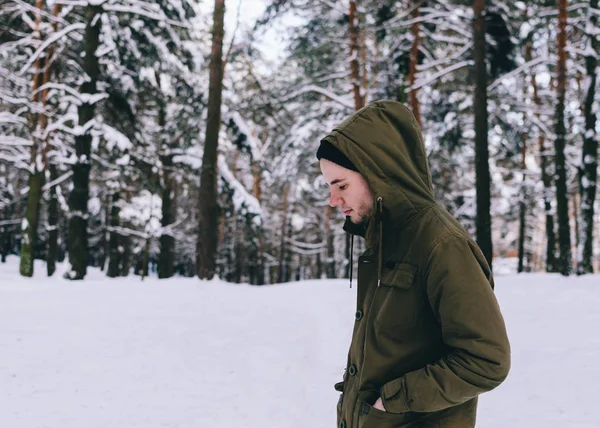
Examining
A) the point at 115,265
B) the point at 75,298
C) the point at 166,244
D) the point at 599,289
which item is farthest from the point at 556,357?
the point at 115,265

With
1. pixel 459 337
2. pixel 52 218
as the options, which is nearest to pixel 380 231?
pixel 459 337

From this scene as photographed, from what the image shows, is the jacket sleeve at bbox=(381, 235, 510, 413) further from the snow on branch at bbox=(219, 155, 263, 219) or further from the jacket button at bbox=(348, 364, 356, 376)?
the snow on branch at bbox=(219, 155, 263, 219)

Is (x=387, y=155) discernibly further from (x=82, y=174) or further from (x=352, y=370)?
(x=82, y=174)

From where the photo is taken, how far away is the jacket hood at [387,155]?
1.60 metres

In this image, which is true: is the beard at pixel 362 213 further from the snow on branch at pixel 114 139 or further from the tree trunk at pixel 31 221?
the tree trunk at pixel 31 221

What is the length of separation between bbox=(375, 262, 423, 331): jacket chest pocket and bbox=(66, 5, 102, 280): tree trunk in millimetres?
13015

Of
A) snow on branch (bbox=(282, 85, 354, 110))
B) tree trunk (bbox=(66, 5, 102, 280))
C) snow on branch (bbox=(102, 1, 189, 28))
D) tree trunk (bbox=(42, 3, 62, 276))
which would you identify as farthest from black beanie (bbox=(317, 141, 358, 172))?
tree trunk (bbox=(42, 3, 62, 276))

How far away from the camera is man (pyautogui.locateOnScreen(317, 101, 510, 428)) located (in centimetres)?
139

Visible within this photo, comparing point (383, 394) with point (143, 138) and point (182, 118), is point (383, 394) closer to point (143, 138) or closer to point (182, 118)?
point (182, 118)

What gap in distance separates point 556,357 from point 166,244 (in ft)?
59.7

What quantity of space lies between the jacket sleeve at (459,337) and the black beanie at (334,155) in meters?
0.44

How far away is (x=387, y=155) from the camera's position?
1605mm

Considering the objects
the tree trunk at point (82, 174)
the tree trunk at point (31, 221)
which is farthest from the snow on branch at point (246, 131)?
the tree trunk at point (31, 221)

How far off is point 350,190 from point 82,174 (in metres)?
13.0
